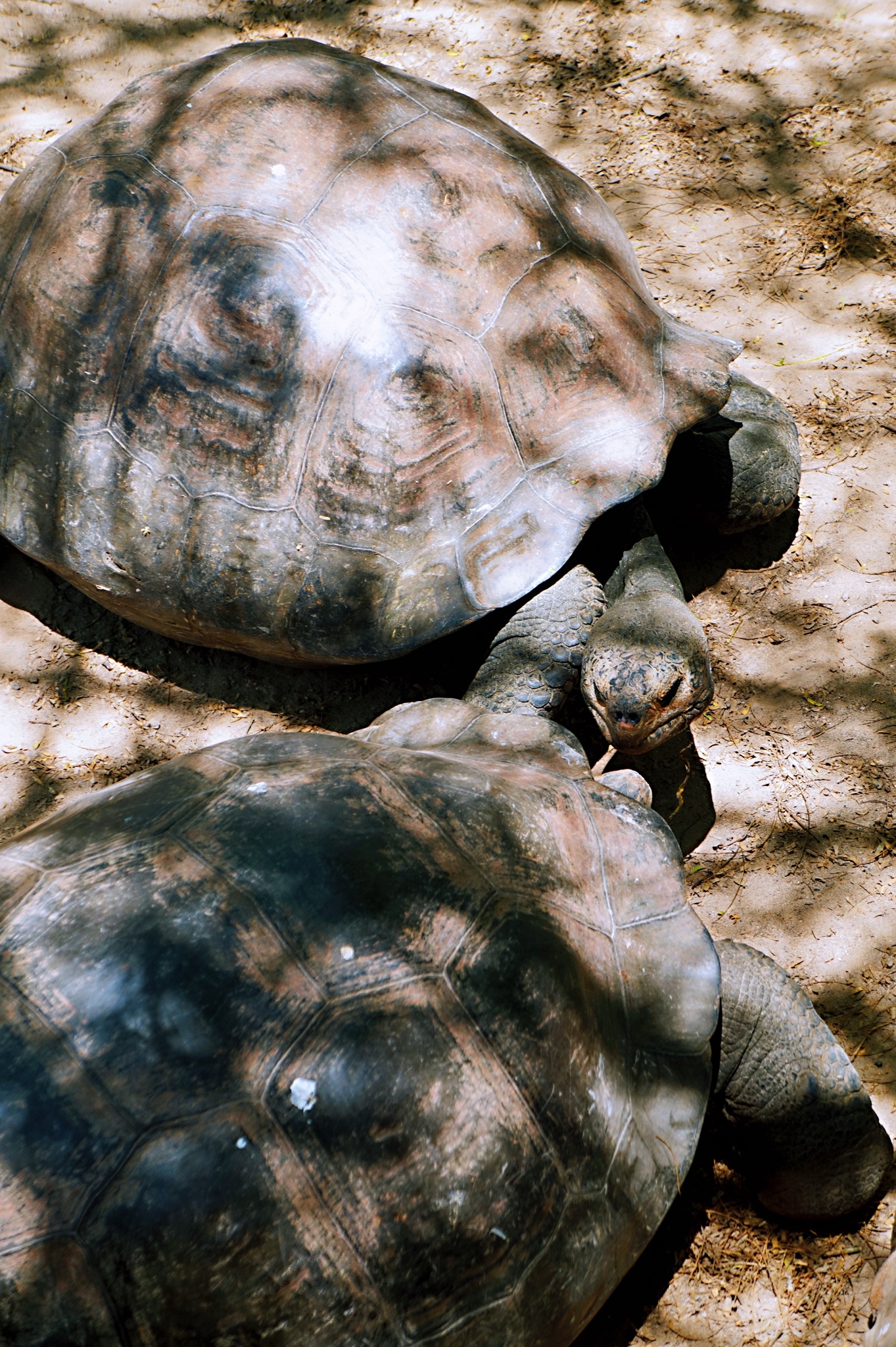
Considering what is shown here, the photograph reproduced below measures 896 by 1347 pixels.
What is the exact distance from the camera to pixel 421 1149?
72.3 inches

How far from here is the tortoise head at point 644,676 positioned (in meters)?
2.87

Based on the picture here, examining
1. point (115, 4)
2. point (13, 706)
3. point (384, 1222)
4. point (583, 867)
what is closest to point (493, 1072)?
point (384, 1222)

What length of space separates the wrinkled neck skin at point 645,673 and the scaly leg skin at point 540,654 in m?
0.06

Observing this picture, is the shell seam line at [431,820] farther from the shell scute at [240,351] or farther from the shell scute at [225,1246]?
the shell scute at [240,351]

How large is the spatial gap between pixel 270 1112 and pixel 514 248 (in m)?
2.50

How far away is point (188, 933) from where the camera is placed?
1.87m

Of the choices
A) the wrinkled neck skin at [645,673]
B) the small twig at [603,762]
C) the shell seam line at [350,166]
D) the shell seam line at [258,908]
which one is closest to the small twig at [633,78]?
the shell seam line at [350,166]

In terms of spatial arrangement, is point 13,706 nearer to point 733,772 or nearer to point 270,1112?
point 270,1112

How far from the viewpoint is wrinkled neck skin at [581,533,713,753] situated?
2.87 meters

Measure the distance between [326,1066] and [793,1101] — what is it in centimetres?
132

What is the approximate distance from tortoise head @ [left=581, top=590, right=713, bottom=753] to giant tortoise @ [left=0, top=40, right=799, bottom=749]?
1 centimetres

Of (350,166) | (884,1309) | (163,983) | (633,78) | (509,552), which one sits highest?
(633,78)

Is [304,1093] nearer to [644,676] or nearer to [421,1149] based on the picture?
[421,1149]

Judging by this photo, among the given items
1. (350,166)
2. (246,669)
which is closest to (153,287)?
(350,166)
